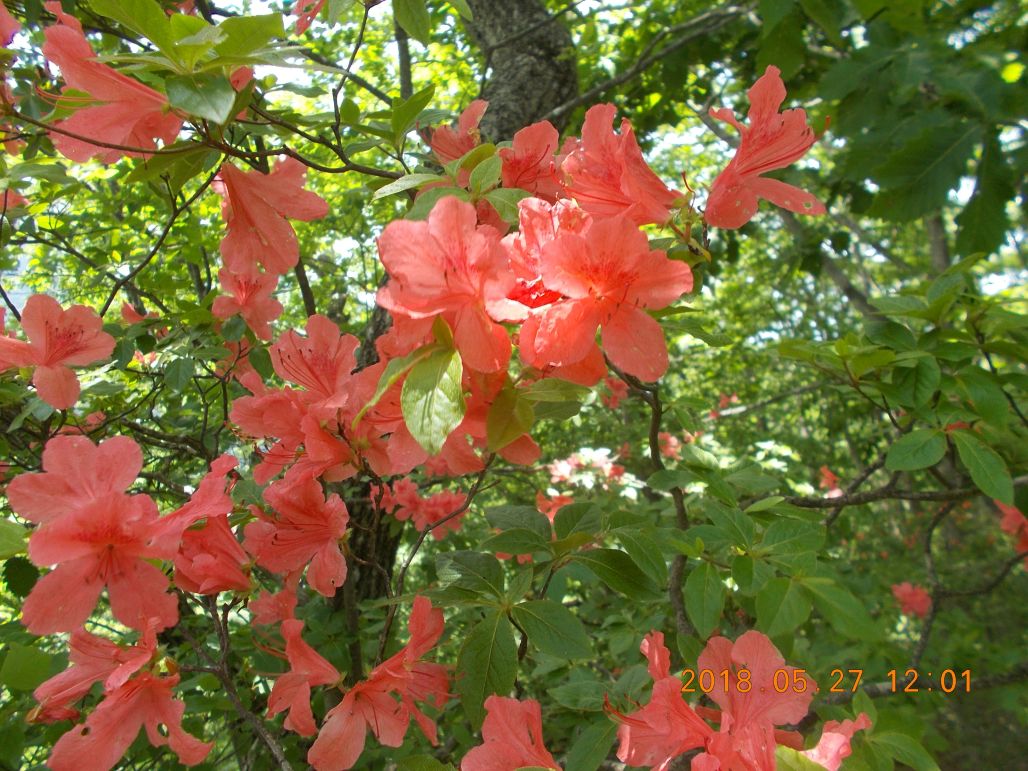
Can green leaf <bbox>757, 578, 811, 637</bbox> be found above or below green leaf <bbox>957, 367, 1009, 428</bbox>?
below

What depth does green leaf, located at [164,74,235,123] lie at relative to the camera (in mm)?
595

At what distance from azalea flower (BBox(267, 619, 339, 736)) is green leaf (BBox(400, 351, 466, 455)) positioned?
48cm

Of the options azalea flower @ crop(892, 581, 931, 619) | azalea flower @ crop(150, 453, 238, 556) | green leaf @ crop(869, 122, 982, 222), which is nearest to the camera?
azalea flower @ crop(150, 453, 238, 556)

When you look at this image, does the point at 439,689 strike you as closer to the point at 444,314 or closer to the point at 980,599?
the point at 444,314

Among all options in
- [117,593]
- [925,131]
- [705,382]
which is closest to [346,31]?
[925,131]

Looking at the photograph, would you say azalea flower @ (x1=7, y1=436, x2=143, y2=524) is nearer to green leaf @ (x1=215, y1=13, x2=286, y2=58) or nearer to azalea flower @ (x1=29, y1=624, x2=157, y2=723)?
azalea flower @ (x1=29, y1=624, x2=157, y2=723)

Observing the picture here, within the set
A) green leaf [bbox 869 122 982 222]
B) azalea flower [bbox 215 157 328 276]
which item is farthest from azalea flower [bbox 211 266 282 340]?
green leaf [bbox 869 122 982 222]

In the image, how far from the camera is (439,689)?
38.3 inches

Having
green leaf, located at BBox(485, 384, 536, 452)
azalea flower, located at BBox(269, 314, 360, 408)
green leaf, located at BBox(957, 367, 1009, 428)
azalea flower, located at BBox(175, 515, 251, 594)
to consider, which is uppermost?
green leaf, located at BBox(957, 367, 1009, 428)

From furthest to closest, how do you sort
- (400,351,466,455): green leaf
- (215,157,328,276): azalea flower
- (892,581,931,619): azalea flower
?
(892,581,931,619): azalea flower
(215,157,328,276): azalea flower
(400,351,466,455): green leaf

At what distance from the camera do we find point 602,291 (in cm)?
62

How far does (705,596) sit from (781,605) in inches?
4.3

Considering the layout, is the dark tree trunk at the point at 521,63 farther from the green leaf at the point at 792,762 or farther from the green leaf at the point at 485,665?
the green leaf at the point at 792,762

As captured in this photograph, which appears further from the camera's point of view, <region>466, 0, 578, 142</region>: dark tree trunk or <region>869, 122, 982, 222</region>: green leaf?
<region>466, 0, 578, 142</region>: dark tree trunk
